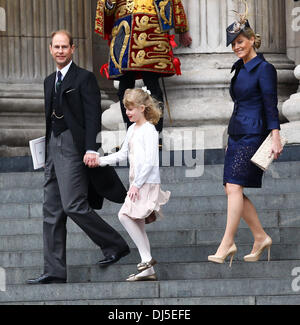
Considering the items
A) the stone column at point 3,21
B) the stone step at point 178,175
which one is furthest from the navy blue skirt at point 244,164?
the stone column at point 3,21

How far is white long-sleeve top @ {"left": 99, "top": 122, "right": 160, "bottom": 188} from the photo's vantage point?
9477 mm

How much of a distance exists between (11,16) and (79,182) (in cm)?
661

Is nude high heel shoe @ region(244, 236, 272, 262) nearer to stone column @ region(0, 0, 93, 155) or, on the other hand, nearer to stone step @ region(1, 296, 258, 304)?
stone step @ region(1, 296, 258, 304)

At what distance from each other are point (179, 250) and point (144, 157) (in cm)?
102

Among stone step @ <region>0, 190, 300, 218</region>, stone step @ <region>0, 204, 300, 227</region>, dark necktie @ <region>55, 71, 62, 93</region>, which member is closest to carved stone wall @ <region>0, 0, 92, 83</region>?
stone step @ <region>0, 190, 300, 218</region>

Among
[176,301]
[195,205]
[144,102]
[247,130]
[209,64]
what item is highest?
[209,64]

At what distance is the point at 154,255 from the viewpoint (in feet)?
33.4

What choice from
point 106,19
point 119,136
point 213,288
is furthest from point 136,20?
point 213,288

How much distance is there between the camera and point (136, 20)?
1270 centimetres

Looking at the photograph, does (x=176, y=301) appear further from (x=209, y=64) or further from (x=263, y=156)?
(x=209, y=64)

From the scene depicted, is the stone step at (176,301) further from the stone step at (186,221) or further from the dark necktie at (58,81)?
the stone step at (186,221)

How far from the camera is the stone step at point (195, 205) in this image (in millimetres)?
11008

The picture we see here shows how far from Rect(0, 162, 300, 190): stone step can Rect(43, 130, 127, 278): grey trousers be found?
2.12 metres

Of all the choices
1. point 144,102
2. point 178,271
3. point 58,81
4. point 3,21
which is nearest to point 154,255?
point 178,271
